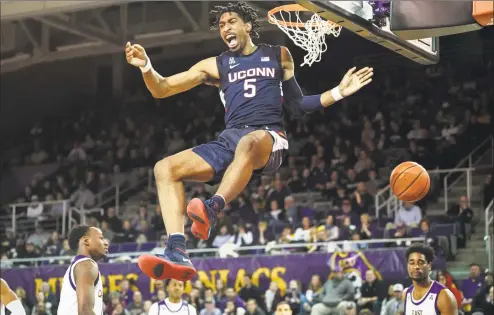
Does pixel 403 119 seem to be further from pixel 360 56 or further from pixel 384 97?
pixel 360 56

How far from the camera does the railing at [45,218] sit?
72.2 ft

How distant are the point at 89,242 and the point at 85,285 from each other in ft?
1.86

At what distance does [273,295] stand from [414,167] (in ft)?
22.5

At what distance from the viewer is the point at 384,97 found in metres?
22.7

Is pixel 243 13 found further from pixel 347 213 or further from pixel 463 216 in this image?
pixel 463 216

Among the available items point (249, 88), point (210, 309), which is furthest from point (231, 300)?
point (249, 88)

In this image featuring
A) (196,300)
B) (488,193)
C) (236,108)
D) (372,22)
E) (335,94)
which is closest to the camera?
(236,108)

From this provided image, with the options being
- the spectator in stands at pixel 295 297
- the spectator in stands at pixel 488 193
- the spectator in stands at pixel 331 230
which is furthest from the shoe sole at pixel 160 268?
the spectator in stands at pixel 488 193

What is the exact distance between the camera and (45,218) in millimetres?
22203

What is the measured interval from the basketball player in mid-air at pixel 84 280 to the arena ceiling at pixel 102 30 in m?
13.7

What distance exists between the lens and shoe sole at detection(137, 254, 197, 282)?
6750 mm

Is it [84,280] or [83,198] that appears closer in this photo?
[84,280]

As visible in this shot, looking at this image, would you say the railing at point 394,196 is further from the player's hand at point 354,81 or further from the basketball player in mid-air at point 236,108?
the basketball player in mid-air at point 236,108

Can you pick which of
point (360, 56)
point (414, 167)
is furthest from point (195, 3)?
point (414, 167)
